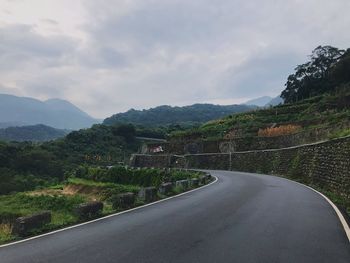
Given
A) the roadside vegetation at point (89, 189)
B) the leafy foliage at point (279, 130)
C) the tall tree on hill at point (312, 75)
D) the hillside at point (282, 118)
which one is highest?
the tall tree on hill at point (312, 75)

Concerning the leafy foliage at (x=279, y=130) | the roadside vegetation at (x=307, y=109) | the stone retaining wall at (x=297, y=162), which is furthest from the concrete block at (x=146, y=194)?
the leafy foliage at (x=279, y=130)

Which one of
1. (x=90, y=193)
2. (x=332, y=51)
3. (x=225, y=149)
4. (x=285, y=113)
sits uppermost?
(x=332, y=51)

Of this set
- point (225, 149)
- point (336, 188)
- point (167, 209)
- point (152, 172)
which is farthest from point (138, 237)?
point (225, 149)

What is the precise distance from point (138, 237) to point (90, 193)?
43928 mm

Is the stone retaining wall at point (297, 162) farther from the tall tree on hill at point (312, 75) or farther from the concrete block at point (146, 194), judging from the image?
the tall tree on hill at point (312, 75)

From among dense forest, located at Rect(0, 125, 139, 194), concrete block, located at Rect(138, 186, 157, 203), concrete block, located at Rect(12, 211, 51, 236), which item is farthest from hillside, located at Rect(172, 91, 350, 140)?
concrete block, located at Rect(12, 211, 51, 236)

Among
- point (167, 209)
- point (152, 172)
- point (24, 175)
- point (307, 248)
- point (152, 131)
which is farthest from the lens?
point (152, 131)

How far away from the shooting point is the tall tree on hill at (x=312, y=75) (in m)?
85.0

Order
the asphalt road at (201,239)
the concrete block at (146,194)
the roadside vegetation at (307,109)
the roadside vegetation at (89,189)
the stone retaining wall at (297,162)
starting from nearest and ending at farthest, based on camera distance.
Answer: the asphalt road at (201,239) < the concrete block at (146,194) < the stone retaining wall at (297,162) < the roadside vegetation at (89,189) < the roadside vegetation at (307,109)

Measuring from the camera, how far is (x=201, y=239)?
8836mm

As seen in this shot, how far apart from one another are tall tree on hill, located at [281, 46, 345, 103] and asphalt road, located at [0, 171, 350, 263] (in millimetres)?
74239

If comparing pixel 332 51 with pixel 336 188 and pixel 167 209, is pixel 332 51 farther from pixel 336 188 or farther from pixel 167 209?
pixel 167 209

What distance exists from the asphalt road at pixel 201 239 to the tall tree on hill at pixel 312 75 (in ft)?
244

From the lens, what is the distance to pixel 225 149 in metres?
56.5
